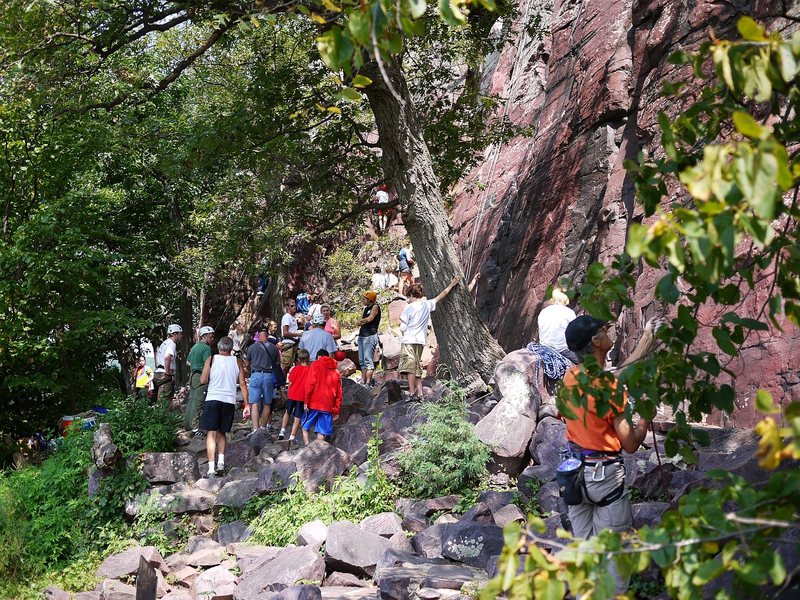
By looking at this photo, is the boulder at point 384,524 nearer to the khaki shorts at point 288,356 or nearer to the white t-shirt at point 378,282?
the khaki shorts at point 288,356

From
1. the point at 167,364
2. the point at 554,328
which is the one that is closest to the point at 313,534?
the point at 554,328

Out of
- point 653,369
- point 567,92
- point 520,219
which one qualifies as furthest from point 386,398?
point 653,369

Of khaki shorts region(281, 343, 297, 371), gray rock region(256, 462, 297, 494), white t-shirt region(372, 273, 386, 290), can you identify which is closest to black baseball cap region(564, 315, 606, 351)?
gray rock region(256, 462, 297, 494)

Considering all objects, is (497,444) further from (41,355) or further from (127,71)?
(127,71)

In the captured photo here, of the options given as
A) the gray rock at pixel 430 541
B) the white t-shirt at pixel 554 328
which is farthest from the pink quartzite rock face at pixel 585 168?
the gray rock at pixel 430 541

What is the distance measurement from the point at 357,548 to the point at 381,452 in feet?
8.43

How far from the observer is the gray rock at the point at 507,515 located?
7246 millimetres

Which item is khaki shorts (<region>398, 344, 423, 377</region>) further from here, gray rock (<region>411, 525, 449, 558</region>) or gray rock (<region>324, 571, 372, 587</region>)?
gray rock (<region>324, 571, 372, 587</region>)

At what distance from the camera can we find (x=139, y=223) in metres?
20.5

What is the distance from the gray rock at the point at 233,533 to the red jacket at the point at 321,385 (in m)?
1.95

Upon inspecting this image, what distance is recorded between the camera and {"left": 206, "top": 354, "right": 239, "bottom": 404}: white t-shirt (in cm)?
1051

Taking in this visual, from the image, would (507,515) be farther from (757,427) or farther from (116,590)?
(757,427)

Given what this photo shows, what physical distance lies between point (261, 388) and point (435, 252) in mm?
3527

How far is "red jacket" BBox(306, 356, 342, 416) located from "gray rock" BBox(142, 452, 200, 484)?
174 centimetres
